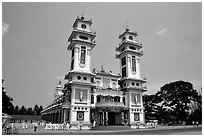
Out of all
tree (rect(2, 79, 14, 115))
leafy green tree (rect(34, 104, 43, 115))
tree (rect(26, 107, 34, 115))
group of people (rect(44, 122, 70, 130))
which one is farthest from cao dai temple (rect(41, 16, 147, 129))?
leafy green tree (rect(34, 104, 43, 115))

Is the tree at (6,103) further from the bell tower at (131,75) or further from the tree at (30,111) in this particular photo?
the tree at (30,111)

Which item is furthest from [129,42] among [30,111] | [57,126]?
[30,111]

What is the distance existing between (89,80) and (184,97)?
73.4ft

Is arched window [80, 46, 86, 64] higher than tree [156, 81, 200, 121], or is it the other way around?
arched window [80, 46, 86, 64]

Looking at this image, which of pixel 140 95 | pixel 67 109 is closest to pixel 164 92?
pixel 140 95

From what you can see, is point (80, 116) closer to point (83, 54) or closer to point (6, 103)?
point (83, 54)

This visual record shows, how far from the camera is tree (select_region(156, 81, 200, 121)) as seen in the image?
41.9m

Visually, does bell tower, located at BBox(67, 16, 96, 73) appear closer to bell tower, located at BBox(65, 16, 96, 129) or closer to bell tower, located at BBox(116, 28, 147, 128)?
bell tower, located at BBox(65, 16, 96, 129)

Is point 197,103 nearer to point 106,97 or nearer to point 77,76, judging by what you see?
point 106,97

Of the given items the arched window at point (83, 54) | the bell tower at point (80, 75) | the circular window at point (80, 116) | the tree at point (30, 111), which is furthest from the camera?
the tree at point (30, 111)

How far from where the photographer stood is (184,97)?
4222cm

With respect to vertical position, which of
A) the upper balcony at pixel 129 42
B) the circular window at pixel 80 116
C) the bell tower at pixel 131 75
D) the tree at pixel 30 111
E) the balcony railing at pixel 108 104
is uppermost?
the upper balcony at pixel 129 42

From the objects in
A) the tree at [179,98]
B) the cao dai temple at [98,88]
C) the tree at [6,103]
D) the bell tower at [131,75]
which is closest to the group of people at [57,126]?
the cao dai temple at [98,88]

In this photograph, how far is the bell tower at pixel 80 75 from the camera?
29531mm
